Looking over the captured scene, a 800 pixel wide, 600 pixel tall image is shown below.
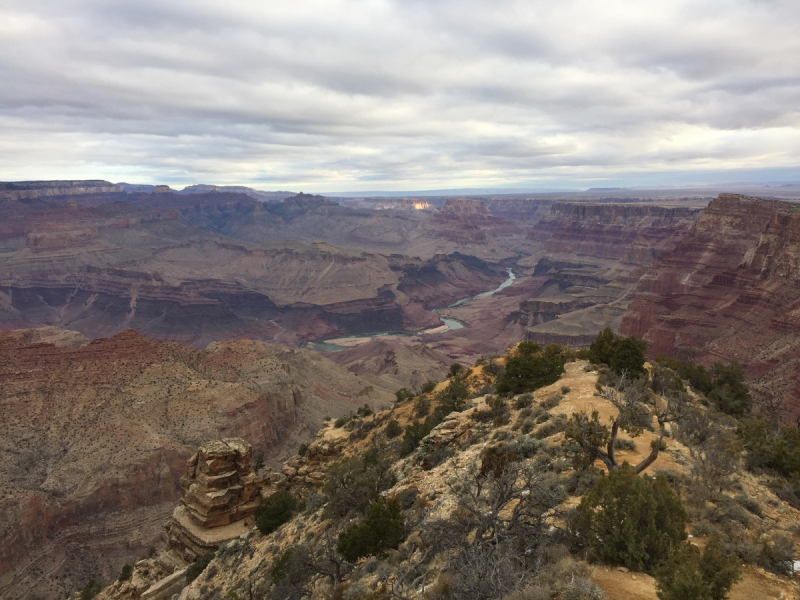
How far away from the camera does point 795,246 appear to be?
59.9 metres

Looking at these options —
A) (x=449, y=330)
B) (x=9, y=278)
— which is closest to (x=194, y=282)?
(x=9, y=278)

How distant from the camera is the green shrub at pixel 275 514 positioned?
1043 inches

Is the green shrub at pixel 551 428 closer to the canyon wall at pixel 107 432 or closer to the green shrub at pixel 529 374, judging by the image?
the green shrub at pixel 529 374

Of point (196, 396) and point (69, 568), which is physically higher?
point (196, 396)

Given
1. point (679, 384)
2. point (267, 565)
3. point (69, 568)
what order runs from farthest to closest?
point (69, 568)
point (679, 384)
point (267, 565)

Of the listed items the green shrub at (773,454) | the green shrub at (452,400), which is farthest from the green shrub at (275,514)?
the green shrub at (773,454)

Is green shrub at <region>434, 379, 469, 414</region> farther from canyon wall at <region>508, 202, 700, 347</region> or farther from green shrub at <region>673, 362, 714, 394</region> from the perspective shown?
canyon wall at <region>508, 202, 700, 347</region>

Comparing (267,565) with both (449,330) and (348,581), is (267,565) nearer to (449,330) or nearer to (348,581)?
(348,581)

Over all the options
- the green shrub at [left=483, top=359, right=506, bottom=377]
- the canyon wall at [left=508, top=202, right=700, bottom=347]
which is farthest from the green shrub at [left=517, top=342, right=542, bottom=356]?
the canyon wall at [left=508, top=202, right=700, bottom=347]

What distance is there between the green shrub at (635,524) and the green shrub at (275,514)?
20818 millimetres

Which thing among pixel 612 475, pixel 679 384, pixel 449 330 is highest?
pixel 612 475

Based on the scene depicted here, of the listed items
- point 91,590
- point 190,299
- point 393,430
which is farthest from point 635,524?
point 190,299

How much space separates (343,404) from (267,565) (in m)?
47.3

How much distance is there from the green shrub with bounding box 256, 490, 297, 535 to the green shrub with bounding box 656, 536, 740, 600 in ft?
73.4
